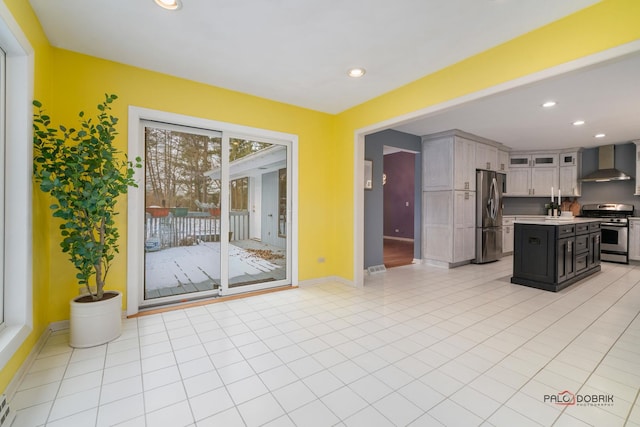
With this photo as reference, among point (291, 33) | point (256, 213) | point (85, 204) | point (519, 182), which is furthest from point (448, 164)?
point (85, 204)

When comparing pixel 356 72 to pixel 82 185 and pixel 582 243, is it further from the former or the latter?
pixel 582 243

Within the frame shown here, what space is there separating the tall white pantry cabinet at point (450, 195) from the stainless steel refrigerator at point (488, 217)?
4.9 inches

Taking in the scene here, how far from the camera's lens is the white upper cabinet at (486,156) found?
608 cm

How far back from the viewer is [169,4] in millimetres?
2117

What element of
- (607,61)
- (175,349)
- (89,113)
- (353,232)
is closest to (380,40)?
(607,61)

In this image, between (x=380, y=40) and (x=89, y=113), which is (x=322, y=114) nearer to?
(x=380, y=40)

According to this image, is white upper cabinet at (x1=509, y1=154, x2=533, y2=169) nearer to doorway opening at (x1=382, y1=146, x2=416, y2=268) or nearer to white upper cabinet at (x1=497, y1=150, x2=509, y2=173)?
white upper cabinet at (x1=497, y1=150, x2=509, y2=173)

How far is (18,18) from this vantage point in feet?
6.36

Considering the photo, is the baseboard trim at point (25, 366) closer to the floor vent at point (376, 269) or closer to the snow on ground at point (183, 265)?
the snow on ground at point (183, 265)

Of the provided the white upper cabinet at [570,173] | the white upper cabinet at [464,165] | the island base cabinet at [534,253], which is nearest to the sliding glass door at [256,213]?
the white upper cabinet at [464,165]

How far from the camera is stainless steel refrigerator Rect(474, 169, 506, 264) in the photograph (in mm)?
5992

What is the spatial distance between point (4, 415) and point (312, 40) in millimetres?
3292

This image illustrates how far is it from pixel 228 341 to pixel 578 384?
2657 mm

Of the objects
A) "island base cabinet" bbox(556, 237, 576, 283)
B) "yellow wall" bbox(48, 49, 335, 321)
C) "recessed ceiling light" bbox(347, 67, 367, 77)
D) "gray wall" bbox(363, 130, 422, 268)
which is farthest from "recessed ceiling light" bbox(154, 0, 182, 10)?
"island base cabinet" bbox(556, 237, 576, 283)
